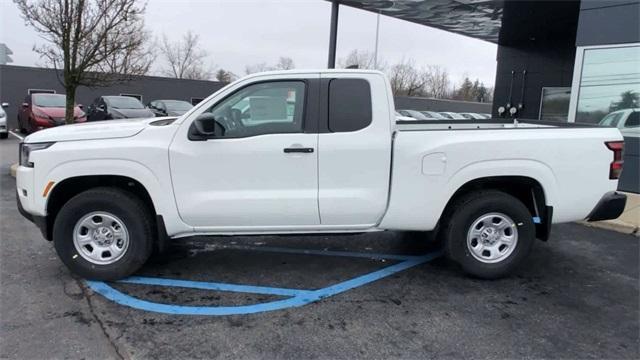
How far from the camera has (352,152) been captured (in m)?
4.31

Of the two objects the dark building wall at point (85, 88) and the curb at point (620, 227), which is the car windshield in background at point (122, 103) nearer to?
the dark building wall at point (85, 88)

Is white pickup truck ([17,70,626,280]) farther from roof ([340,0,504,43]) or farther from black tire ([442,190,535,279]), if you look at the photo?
roof ([340,0,504,43])

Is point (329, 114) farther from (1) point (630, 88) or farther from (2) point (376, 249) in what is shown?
(1) point (630, 88)

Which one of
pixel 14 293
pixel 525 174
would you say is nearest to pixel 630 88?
pixel 525 174

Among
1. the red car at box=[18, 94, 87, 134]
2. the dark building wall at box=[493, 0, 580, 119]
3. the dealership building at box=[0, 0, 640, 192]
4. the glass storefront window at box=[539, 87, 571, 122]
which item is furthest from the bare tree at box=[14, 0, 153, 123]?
the glass storefront window at box=[539, 87, 571, 122]

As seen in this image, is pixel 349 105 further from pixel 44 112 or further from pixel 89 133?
pixel 44 112

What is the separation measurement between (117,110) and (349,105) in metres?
13.2

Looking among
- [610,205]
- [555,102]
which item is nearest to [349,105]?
[610,205]

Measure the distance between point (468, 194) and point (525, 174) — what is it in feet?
1.80

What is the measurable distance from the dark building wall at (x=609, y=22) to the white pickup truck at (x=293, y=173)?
5843 millimetres

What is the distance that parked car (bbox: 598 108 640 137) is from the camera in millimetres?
9070

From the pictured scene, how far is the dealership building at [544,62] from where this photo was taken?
9.09 meters

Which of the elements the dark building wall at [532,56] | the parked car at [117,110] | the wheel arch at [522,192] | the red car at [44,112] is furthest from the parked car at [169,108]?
the wheel arch at [522,192]

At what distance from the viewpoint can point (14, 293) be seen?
160 inches
